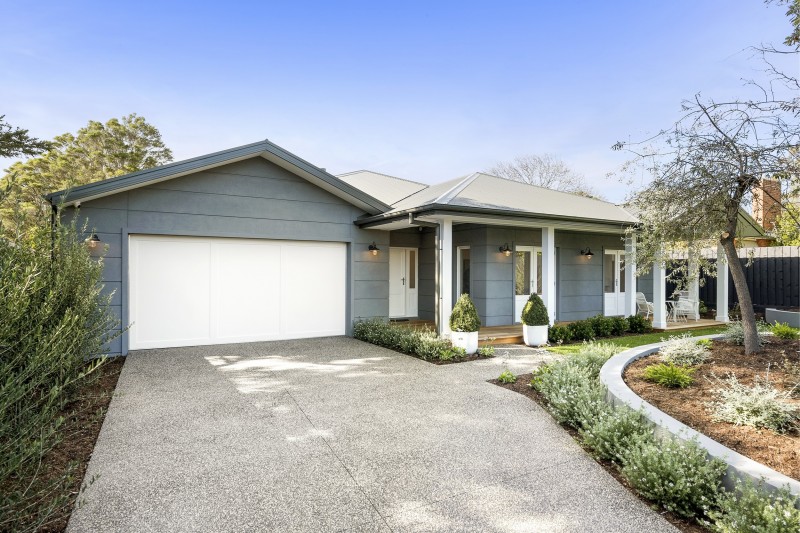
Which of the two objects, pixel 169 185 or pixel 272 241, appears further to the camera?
pixel 272 241

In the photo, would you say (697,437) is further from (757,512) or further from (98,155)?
(98,155)

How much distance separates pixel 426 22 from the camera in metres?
11.5

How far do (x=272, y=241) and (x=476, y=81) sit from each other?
10.4m

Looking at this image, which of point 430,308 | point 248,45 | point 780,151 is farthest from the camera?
point 430,308

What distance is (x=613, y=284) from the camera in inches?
519

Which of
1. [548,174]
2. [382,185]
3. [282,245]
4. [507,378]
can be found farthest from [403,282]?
[548,174]

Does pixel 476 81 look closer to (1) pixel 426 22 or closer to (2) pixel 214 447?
(1) pixel 426 22

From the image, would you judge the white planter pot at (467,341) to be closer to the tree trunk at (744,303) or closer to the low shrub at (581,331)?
the low shrub at (581,331)

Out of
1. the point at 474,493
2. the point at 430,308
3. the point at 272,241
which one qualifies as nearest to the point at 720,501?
the point at 474,493

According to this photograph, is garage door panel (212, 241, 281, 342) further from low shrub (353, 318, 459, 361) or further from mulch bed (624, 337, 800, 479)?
mulch bed (624, 337, 800, 479)

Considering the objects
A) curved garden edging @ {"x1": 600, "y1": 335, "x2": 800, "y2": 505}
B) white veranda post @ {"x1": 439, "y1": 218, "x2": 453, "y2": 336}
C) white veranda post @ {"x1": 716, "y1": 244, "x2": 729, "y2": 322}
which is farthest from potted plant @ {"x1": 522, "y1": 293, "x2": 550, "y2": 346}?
white veranda post @ {"x1": 716, "y1": 244, "x2": 729, "y2": 322}

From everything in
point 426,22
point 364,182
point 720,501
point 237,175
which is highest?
Answer: point 426,22

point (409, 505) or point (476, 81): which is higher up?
point (476, 81)

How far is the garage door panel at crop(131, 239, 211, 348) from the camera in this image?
26.3 feet
